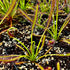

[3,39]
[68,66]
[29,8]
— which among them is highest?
[29,8]

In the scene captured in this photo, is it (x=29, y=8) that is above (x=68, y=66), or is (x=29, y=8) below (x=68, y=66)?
above

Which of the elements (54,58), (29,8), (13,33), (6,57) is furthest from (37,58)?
(29,8)

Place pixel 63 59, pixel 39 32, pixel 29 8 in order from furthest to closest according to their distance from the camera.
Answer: pixel 29 8 → pixel 39 32 → pixel 63 59

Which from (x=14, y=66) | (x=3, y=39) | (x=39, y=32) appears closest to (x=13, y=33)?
(x=3, y=39)

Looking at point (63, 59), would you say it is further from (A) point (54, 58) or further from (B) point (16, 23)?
(B) point (16, 23)

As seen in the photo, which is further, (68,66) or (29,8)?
(29,8)

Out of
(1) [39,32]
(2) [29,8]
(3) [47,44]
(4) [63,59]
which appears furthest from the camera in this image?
(2) [29,8]

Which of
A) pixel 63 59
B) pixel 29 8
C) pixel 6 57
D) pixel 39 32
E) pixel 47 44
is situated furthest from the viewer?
pixel 29 8

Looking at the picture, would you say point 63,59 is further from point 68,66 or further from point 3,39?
point 3,39

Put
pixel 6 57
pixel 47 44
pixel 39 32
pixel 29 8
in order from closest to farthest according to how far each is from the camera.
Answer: pixel 6 57 < pixel 47 44 < pixel 39 32 < pixel 29 8
